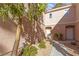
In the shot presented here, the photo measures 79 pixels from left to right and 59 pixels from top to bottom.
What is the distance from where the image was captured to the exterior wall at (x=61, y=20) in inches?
126

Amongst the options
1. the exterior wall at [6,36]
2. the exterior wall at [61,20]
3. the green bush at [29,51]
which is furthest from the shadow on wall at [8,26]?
the exterior wall at [61,20]

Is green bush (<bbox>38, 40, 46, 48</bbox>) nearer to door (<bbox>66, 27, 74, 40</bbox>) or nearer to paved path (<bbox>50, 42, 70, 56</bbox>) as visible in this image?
paved path (<bbox>50, 42, 70, 56</bbox>)

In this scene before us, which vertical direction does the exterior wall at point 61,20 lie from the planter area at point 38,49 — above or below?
above

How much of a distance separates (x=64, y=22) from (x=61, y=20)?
0.05 m

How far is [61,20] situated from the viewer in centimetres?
324

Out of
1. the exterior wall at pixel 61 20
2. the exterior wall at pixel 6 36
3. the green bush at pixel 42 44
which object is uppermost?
the exterior wall at pixel 61 20

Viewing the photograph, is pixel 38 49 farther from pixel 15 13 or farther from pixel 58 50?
pixel 15 13

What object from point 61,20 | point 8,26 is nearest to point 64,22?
point 61,20

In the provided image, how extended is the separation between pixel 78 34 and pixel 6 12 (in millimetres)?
941

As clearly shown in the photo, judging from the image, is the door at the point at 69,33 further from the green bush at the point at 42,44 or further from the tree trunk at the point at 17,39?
the tree trunk at the point at 17,39

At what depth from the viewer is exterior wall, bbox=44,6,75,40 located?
10.5 ft

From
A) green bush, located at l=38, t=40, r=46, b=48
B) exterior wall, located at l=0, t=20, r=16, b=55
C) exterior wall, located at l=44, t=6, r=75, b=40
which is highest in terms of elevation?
exterior wall, located at l=44, t=6, r=75, b=40

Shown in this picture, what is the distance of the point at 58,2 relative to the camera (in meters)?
3.19

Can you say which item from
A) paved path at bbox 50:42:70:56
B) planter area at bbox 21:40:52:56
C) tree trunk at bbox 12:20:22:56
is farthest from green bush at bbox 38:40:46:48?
tree trunk at bbox 12:20:22:56
